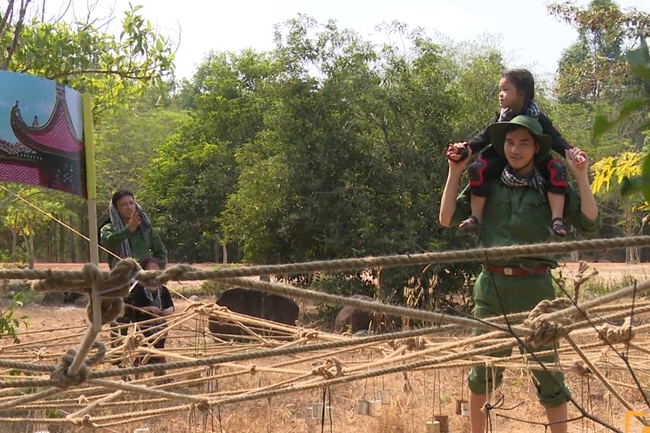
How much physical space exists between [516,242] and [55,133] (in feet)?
4.32

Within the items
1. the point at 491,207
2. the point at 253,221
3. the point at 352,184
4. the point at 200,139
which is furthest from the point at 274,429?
the point at 200,139

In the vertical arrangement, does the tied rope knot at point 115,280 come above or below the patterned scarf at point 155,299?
above

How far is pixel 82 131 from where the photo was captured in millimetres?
1833

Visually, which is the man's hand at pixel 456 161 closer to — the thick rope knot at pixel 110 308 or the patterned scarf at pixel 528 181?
the patterned scarf at pixel 528 181

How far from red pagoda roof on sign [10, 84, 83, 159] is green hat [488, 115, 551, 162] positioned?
1.23 meters

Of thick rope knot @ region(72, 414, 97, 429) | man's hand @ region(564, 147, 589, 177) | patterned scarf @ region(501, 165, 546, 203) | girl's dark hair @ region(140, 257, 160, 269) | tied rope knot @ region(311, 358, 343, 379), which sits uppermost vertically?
man's hand @ region(564, 147, 589, 177)

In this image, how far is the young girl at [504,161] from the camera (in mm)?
2371

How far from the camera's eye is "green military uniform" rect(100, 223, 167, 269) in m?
4.02

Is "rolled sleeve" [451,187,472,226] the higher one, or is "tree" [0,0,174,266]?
"tree" [0,0,174,266]

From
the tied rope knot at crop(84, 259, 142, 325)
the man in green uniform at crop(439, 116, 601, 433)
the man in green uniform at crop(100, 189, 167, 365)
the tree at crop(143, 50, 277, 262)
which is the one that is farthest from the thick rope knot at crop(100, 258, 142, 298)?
the tree at crop(143, 50, 277, 262)

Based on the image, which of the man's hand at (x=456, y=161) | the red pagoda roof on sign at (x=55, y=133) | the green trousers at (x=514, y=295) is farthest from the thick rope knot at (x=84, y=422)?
the man's hand at (x=456, y=161)

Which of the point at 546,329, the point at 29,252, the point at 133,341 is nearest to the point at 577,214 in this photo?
the point at 546,329

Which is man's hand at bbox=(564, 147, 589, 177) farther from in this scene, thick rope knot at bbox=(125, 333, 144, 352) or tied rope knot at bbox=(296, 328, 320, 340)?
thick rope knot at bbox=(125, 333, 144, 352)

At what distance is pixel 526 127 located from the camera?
2379 mm
